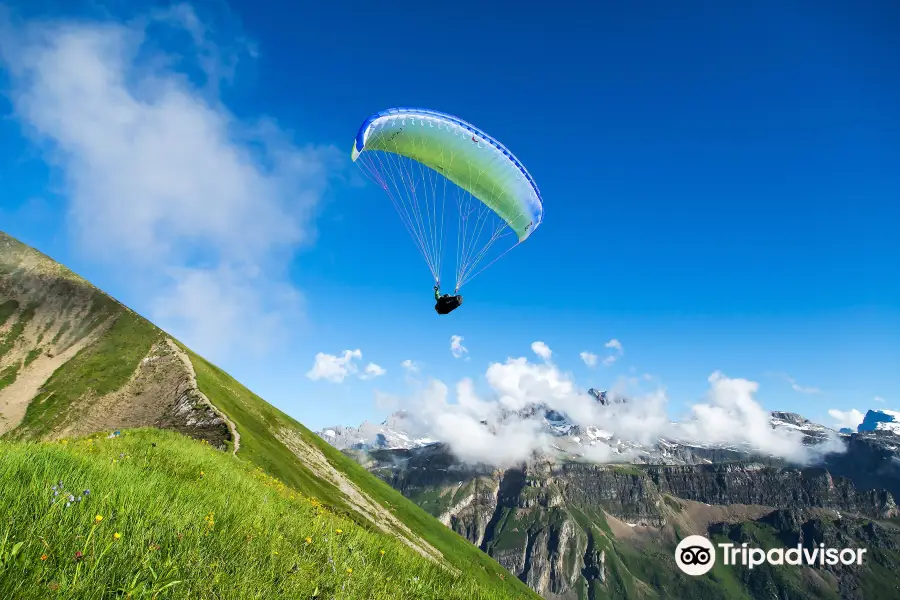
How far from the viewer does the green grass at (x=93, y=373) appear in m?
80.6

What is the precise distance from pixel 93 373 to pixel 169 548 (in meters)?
111

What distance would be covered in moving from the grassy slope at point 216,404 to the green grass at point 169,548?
57090 mm

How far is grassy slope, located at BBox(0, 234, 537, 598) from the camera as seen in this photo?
7224cm

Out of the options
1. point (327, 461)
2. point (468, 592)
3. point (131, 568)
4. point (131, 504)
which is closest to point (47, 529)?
point (131, 568)

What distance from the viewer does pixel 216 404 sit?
7406 cm

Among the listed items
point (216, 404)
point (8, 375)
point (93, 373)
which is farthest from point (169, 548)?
point (8, 375)

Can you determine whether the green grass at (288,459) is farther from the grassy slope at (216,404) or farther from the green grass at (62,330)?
the green grass at (62,330)

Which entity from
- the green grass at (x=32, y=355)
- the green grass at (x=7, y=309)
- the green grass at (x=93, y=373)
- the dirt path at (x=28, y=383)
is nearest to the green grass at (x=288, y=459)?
the green grass at (x=93, y=373)

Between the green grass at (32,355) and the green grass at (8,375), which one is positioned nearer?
the green grass at (8,375)

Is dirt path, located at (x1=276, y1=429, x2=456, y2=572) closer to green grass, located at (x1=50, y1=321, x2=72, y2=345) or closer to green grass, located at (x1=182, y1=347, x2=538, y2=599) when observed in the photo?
green grass, located at (x1=182, y1=347, x2=538, y2=599)

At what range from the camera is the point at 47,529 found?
11.5 feet

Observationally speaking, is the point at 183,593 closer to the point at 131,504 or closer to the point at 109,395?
the point at 131,504

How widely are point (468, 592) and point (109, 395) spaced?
98.3 meters

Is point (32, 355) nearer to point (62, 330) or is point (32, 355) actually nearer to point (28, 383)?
point (62, 330)
